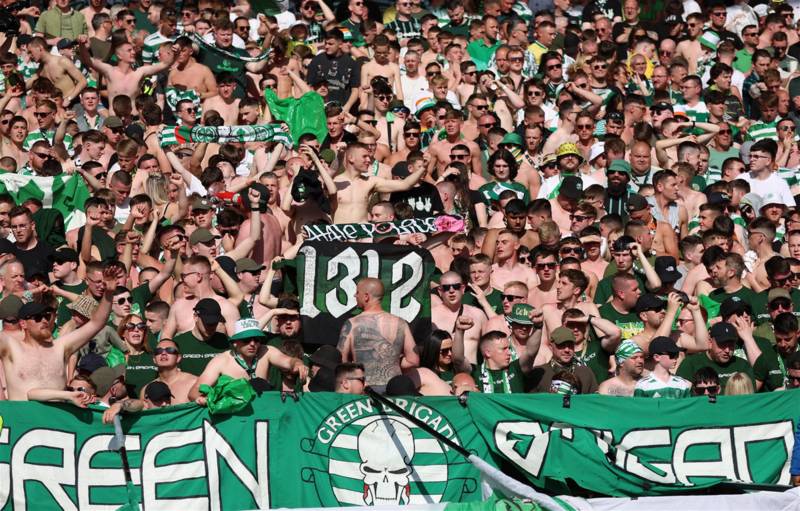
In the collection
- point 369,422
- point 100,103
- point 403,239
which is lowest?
point 369,422

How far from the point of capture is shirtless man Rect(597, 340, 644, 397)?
14.0 metres

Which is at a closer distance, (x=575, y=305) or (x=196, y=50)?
(x=575, y=305)

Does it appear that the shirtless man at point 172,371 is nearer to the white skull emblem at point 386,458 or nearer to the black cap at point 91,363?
the black cap at point 91,363

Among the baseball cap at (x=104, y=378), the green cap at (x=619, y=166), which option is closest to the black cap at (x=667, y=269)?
the green cap at (x=619, y=166)

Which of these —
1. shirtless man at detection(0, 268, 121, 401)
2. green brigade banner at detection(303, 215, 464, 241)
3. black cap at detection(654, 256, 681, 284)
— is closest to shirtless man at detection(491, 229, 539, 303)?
green brigade banner at detection(303, 215, 464, 241)

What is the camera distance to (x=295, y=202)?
16859mm

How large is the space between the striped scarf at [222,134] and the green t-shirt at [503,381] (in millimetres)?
4769

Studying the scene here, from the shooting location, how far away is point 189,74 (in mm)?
19641

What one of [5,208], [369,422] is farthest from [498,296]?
[5,208]

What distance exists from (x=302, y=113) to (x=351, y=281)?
168 inches

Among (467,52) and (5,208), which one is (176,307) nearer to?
(5,208)

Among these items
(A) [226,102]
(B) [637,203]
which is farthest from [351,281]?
(A) [226,102]

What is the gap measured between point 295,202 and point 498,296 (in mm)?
2357

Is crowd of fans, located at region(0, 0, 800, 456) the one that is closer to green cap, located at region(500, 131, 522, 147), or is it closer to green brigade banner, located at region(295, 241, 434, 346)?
green cap, located at region(500, 131, 522, 147)
